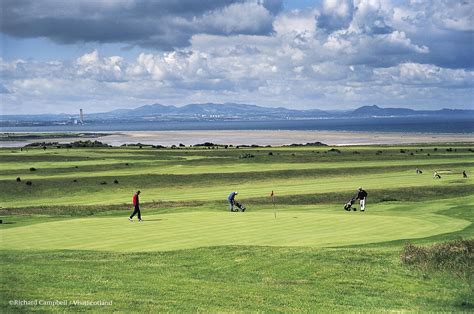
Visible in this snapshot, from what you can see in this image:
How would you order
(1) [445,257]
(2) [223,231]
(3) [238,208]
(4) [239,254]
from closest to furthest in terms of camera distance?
(1) [445,257], (4) [239,254], (2) [223,231], (3) [238,208]

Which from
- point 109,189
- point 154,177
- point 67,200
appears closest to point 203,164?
point 154,177

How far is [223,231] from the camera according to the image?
86.7 ft

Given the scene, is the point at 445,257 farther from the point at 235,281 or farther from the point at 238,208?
the point at 238,208

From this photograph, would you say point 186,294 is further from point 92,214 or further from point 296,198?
point 296,198

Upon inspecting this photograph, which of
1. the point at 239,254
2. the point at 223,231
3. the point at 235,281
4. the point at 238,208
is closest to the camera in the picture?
the point at 235,281

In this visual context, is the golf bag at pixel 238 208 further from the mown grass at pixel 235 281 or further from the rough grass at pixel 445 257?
the rough grass at pixel 445 257

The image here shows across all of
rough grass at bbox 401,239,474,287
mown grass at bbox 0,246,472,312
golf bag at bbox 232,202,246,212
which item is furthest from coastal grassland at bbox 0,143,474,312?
golf bag at bbox 232,202,246,212

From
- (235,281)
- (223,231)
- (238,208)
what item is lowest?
(238,208)

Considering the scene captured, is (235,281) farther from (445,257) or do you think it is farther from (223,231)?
(223,231)

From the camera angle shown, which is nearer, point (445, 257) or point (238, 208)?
point (445, 257)

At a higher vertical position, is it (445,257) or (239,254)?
(239,254)

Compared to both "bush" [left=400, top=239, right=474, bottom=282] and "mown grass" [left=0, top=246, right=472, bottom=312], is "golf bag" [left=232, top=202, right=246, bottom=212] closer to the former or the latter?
"mown grass" [left=0, top=246, right=472, bottom=312]

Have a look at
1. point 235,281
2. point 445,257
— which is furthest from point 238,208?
point 235,281

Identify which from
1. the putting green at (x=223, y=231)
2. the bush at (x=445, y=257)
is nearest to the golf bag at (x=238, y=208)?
the putting green at (x=223, y=231)
